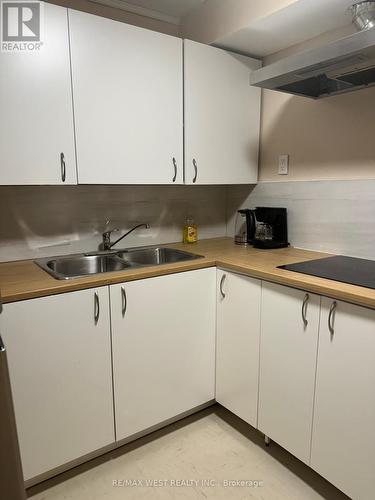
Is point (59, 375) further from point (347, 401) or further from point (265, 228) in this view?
point (265, 228)

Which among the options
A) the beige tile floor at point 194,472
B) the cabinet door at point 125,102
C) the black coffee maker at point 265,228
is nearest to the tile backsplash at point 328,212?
the black coffee maker at point 265,228

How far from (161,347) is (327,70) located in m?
1.41

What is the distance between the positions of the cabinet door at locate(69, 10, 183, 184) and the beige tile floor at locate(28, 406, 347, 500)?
4.26 feet

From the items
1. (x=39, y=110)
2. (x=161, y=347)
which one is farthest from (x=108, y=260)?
(x=39, y=110)

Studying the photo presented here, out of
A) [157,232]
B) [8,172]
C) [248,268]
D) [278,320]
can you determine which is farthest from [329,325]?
[8,172]

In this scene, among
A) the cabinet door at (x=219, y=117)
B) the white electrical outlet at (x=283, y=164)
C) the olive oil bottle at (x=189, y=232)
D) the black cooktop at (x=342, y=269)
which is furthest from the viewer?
the olive oil bottle at (x=189, y=232)

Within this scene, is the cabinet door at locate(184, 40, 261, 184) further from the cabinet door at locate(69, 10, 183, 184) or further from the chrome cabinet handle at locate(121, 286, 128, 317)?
the chrome cabinet handle at locate(121, 286, 128, 317)

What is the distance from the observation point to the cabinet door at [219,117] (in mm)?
1831

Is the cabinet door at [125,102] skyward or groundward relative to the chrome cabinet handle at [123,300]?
skyward

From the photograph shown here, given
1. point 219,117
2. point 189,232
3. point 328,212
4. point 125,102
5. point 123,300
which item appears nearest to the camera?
point 123,300

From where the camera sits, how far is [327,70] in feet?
4.65

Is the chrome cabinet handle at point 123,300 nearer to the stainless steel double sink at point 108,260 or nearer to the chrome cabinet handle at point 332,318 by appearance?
the stainless steel double sink at point 108,260

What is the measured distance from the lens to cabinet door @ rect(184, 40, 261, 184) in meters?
1.83

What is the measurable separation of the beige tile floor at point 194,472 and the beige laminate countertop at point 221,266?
85 centimetres
